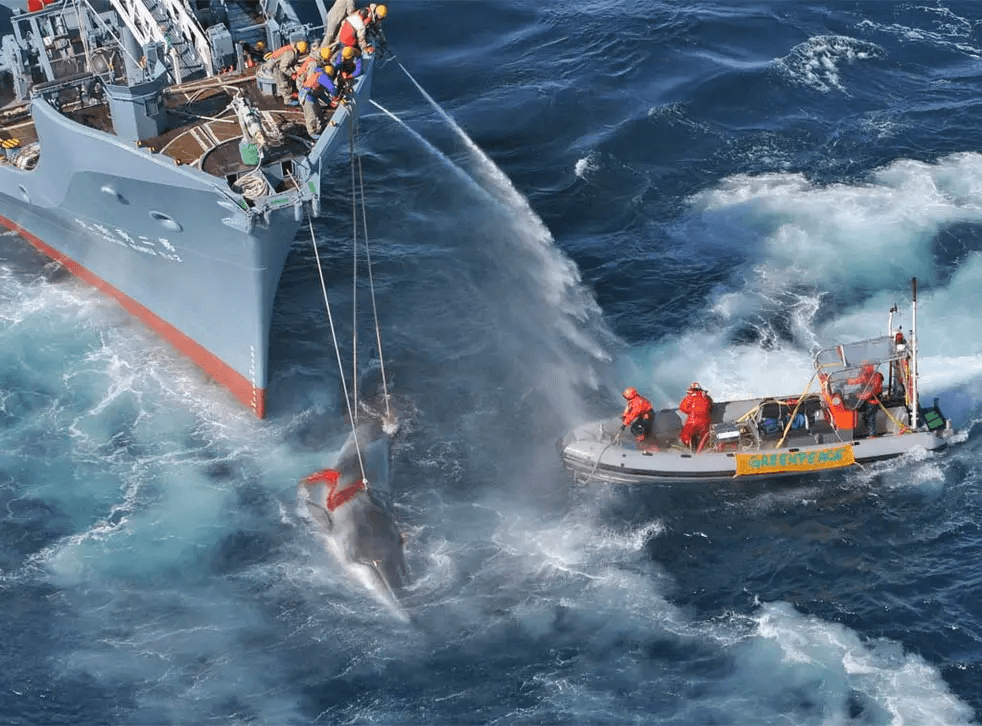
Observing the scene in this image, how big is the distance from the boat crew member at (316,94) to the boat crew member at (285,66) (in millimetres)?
729

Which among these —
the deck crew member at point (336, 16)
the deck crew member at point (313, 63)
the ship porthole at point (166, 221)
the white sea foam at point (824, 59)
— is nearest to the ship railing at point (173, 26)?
the deck crew member at point (336, 16)

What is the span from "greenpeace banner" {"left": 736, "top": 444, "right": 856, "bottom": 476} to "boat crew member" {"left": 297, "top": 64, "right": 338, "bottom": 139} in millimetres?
14176

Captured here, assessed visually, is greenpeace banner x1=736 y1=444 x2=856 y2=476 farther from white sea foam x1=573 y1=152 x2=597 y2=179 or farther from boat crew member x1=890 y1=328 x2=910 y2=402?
white sea foam x1=573 y1=152 x2=597 y2=179

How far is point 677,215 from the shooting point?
40.9m

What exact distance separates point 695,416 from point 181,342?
1535 centimetres

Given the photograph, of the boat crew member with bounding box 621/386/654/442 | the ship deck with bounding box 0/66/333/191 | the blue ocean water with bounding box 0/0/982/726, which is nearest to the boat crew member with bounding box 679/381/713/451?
the boat crew member with bounding box 621/386/654/442

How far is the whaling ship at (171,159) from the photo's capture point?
99.3ft

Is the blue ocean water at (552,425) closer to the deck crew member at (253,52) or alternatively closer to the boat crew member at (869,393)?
the boat crew member at (869,393)

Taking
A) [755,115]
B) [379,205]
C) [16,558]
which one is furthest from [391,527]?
[755,115]

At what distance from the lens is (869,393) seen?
3169cm

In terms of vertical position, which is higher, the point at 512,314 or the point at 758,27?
the point at 758,27

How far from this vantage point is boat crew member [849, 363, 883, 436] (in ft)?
104

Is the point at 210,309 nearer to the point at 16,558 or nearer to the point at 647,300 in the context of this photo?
the point at 16,558

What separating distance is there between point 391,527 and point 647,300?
12942mm
